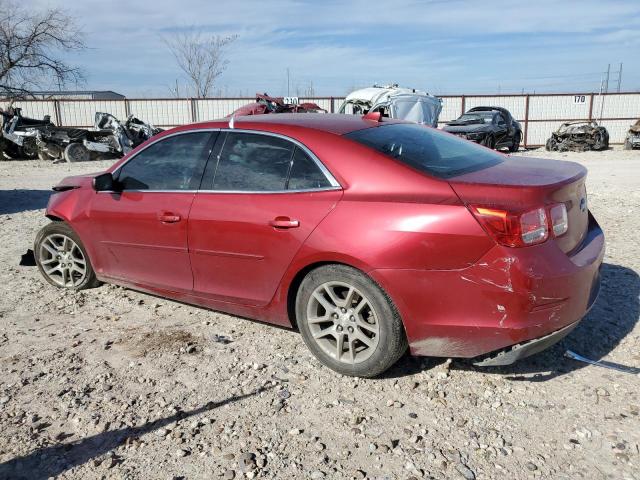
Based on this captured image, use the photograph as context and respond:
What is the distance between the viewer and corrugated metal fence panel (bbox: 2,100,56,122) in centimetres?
2394

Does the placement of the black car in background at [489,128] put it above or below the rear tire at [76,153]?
above

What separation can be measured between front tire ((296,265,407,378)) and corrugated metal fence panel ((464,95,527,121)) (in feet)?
70.7

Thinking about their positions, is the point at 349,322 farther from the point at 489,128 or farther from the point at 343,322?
the point at 489,128

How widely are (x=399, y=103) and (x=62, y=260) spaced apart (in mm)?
13975

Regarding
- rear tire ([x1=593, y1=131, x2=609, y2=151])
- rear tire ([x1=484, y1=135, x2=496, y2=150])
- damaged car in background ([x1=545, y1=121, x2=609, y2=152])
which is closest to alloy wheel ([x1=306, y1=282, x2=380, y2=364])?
rear tire ([x1=484, y1=135, x2=496, y2=150])

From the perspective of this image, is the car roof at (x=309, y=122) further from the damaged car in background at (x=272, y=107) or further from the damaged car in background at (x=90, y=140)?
the damaged car in background at (x=90, y=140)

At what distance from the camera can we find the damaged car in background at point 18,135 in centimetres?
1812

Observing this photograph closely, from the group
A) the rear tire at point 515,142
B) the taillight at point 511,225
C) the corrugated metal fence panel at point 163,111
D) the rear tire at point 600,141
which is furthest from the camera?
the corrugated metal fence panel at point 163,111

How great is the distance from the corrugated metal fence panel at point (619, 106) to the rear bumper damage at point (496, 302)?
77.5 ft

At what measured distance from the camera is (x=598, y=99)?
23.6 metres

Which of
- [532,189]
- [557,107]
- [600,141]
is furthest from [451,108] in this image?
[532,189]

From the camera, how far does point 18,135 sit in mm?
18141

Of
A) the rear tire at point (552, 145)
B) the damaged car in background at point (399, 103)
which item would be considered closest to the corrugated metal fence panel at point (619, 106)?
the rear tire at point (552, 145)

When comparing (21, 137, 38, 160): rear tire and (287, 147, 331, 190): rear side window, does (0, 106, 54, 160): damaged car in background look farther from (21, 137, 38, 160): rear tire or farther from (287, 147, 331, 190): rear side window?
(287, 147, 331, 190): rear side window
